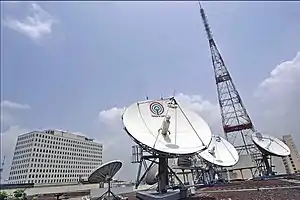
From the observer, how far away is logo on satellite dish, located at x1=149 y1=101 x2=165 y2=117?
93.8 feet

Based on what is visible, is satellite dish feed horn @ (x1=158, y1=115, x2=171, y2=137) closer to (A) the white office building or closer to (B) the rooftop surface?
(B) the rooftop surface

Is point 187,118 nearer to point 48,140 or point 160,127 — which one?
point 160,127

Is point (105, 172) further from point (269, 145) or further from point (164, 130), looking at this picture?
point (269, 145)

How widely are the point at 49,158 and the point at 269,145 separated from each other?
3947 inches

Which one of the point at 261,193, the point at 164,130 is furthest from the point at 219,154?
the point at 261,193

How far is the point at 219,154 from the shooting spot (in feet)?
162

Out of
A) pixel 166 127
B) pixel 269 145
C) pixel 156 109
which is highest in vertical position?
pixel 156 109

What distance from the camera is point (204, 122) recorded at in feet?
93.8

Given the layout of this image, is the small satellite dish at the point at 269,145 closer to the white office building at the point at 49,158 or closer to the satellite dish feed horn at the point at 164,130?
the satellite dish feed horn at the point at 164,130

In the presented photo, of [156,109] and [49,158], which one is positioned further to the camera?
[49,158]

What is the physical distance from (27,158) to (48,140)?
40.4ft

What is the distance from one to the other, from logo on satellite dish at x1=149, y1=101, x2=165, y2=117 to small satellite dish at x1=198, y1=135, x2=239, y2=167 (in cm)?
1971

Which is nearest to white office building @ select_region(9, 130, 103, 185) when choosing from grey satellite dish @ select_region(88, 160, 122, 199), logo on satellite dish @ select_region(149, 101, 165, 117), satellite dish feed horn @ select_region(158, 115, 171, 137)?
grey satellite dish @ select_region(88, 160, 122, 199)

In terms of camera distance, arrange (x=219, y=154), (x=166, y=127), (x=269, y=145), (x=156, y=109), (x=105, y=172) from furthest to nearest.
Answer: (x=269, y=145) → (x=219, y=154) → (x=156, y=109) → (x=105, y=172) → (x=166, y=127)
